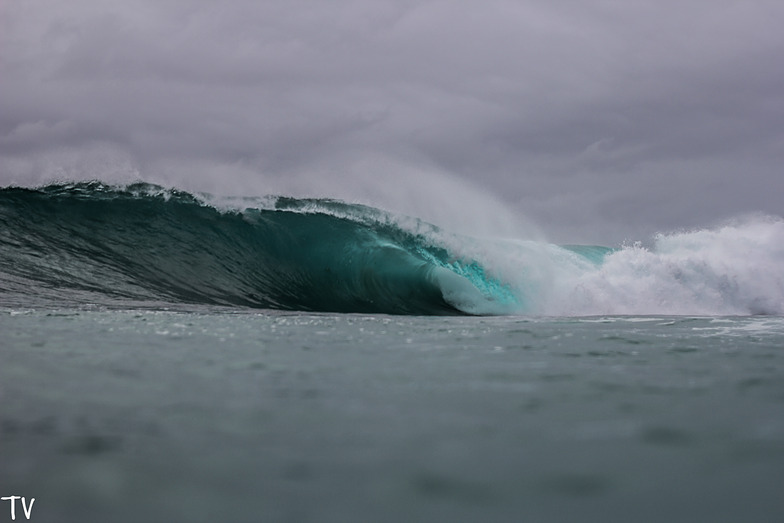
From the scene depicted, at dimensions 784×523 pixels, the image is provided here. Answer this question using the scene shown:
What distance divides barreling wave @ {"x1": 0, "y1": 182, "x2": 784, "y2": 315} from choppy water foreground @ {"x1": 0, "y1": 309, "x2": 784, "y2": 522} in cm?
875

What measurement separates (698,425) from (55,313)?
7.66 m

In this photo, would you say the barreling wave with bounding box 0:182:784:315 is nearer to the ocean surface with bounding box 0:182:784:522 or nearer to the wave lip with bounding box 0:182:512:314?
the wave lip with bounding box 0:182:512:314

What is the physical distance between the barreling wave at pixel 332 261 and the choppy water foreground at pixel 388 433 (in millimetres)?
8751

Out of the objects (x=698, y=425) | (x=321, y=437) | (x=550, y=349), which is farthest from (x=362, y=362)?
(x=698, y=425)

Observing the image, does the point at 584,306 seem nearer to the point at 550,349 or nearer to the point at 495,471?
the point at 550,349

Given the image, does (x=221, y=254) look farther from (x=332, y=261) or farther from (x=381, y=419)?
(x=381, y=419)

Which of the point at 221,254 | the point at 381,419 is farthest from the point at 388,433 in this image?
the point at 221,254

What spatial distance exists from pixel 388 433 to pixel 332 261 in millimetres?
14265

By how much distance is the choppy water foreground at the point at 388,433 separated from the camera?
6.69 feet

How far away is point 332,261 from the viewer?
17.0m

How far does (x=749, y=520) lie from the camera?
1920mm

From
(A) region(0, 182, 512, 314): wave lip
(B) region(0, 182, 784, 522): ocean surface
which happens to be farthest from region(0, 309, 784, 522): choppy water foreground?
(A) region(0, 182, 512, 314): wave lip

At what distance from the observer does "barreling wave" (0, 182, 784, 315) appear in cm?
1428

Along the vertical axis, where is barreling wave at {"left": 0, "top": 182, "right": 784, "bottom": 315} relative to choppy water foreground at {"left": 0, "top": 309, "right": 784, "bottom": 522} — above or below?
above
